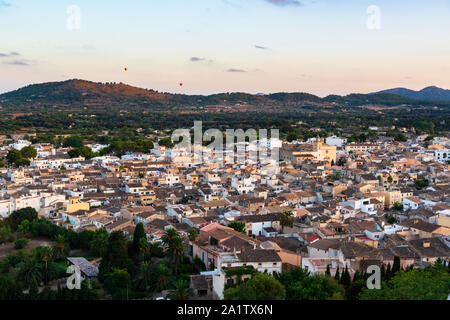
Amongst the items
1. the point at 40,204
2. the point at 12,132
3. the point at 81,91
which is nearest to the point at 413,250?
the point at 40,204

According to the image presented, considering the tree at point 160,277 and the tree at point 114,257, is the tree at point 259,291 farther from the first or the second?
the tree at point 114,257

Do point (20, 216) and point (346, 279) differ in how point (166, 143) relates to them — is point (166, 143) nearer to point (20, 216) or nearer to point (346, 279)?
point (20, 216)

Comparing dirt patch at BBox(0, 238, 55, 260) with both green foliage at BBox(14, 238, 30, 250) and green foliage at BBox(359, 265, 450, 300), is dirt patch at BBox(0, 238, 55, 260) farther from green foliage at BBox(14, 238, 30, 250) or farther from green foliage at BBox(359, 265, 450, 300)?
green foliage at BBox(359, 265, 450, 300)

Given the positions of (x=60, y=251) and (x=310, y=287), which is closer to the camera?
(x=310, y=287)

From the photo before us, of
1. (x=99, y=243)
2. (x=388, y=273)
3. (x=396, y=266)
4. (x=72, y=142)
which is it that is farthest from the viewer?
(x=72, y=142)

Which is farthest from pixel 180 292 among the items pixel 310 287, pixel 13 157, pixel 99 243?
pixel 13 157

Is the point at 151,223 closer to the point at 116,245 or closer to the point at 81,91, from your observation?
the point at 116,245
